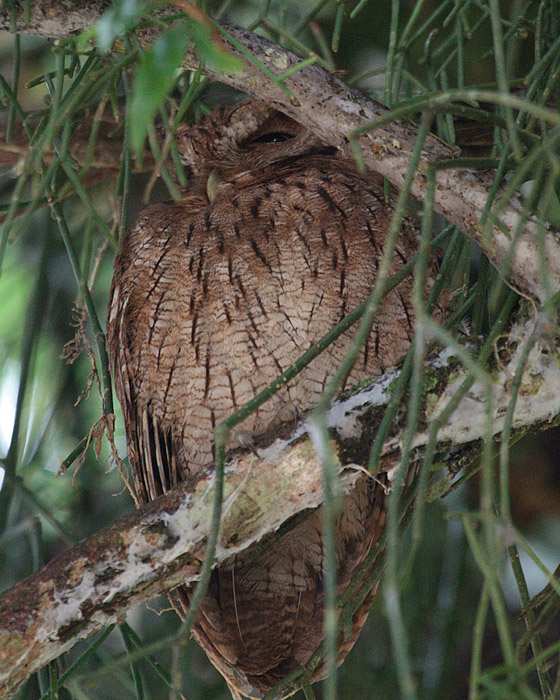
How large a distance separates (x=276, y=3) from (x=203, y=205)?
38.8 inches

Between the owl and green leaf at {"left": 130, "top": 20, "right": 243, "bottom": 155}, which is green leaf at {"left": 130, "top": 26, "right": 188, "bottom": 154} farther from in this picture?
the owl

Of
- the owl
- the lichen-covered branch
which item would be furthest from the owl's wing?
the lichen-covered branch

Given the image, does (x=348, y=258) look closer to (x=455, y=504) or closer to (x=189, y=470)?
(x=189, y=470)

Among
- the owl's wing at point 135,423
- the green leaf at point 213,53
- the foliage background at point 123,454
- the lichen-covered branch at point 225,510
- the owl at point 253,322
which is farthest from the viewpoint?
the foliage background at point 123,454

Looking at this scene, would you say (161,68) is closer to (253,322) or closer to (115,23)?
(115,23)

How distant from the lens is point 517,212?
1074 mm

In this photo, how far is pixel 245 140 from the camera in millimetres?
1791

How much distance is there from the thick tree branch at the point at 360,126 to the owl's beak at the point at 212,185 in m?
0.49


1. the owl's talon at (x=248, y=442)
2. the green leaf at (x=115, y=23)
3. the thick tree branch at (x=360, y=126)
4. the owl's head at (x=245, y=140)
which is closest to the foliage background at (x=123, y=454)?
the owl's head at (x=245, y=140)

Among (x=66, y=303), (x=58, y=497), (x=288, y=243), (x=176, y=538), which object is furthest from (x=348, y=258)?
(x=58, y=497)

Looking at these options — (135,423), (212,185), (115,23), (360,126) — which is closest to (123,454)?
(135,423)

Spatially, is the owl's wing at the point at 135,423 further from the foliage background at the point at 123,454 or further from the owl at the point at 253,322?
the foliage background at the point at 123,454

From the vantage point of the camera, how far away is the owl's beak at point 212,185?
1751mm

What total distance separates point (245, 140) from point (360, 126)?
0.74m
